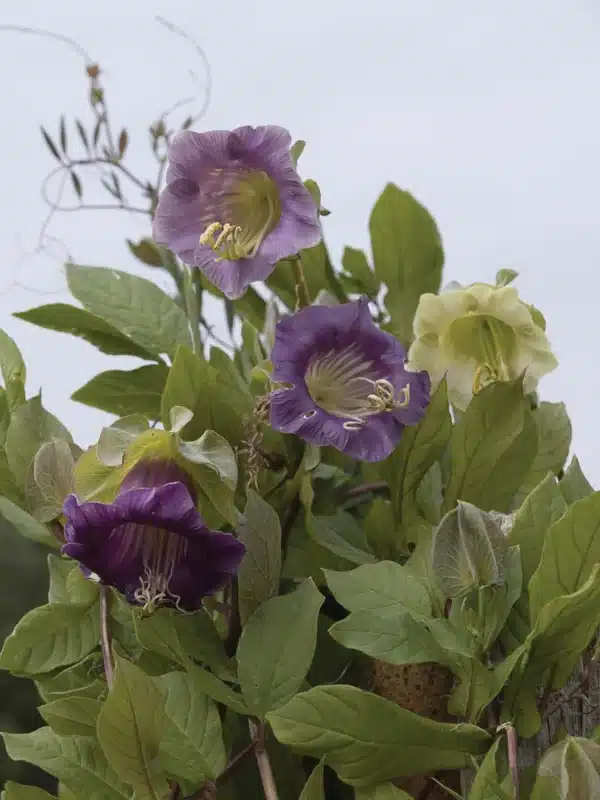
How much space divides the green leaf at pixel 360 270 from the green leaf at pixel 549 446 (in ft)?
0.28

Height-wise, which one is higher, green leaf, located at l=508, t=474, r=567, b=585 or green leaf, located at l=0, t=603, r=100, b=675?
green leaf, located at l=508, t=474, r=567, b=585

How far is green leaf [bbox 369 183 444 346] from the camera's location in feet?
1.12

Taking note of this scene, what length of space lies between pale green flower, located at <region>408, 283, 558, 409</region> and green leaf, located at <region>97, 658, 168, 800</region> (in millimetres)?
138

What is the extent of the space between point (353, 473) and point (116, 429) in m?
0.11

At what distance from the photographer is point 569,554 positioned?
Answer: 0.24 m

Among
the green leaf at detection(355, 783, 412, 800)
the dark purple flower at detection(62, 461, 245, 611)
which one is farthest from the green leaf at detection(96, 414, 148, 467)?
the green leaf at detection(355, 783, 412, 800)

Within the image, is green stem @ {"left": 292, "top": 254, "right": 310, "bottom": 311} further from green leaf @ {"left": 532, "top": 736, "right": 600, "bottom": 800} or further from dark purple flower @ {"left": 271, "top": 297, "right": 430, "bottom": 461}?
green leaf @ {"left": 532, "top": 736, "right": 600, "bottom": 800}

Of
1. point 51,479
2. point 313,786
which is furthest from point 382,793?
point 51,479

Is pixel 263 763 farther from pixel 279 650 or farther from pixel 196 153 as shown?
pixel 196 153

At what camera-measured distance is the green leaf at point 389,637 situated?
25 cm

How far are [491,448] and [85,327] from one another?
15 centimetres

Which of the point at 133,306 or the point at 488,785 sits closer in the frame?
the point at 488,785

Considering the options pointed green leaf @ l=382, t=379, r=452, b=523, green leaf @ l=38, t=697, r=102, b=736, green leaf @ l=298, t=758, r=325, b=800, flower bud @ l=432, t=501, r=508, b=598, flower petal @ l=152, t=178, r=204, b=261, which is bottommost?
green leaf @ l=298, t=758, r=325, b=800

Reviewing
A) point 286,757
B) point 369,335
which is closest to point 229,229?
point 369,335
